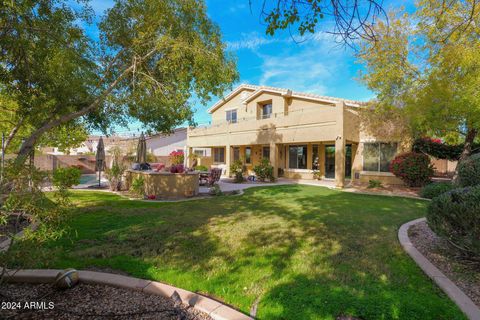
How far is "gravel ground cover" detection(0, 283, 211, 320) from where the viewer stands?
2.76 meters

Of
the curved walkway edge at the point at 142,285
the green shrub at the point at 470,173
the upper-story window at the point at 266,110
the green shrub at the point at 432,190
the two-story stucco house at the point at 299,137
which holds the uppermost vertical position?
the upper-story window at the point at 266,110

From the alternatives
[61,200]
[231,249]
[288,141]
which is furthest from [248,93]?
[61,200]

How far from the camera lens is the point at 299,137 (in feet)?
58.4

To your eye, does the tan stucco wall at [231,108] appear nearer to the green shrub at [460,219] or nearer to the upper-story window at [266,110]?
the upper-story window at [266,110]

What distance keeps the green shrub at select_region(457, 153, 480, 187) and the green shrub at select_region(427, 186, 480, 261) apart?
5.00ft

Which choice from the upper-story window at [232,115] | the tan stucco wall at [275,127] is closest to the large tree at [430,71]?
the tan stucco wall at [275,127]

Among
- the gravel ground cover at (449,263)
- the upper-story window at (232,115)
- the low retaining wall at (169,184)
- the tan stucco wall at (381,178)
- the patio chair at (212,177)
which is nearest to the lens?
the gravel ground cover at (449,263)

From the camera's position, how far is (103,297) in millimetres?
3117

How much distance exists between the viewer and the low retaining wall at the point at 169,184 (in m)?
11.0

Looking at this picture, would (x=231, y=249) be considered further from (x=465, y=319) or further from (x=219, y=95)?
(x=219, y=95)

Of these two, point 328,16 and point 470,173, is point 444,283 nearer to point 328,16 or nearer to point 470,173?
point 470,173

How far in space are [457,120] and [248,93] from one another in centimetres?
1647

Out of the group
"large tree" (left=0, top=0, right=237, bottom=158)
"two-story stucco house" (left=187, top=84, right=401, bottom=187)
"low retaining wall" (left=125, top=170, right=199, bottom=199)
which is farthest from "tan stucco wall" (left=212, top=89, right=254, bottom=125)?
"large tree" (left=0, top=0, right=237, bottom=158)

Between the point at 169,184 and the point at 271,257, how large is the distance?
763 cm
